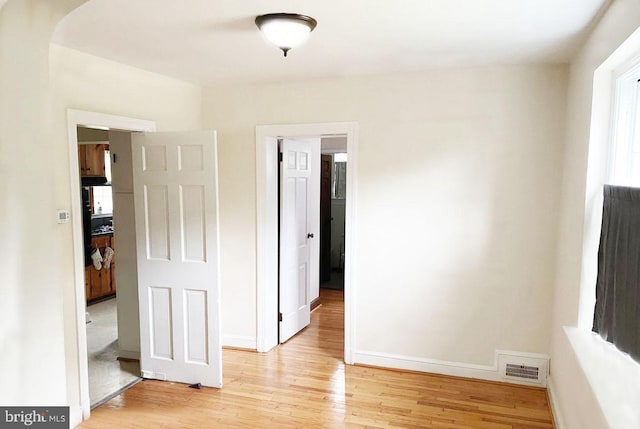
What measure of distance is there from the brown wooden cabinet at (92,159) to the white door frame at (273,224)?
3376 millimetres

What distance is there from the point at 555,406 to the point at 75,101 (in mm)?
3800

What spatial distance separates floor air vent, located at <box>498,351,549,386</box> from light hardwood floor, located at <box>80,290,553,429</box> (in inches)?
3.2

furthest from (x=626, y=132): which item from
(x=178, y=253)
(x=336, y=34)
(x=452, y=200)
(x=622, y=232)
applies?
(x=178, y=253)

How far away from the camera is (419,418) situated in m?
3.03

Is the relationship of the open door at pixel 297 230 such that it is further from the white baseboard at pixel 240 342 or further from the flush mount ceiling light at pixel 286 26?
the flush mount ceiling light at pixel 286 26

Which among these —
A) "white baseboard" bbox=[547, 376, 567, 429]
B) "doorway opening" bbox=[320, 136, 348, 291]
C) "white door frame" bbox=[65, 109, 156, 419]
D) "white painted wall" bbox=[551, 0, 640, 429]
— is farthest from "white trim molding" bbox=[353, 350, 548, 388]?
"doorway opening" bbox=[320, 136, 348, 291]

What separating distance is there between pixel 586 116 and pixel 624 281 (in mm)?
1061

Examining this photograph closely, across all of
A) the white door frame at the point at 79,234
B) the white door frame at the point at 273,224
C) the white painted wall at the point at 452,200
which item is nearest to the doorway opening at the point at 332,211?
the white door frame at the point at 273,224

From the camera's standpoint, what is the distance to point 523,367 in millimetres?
3477

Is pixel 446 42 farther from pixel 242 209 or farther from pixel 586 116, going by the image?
pixel 242 209

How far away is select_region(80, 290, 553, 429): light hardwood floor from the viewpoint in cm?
299

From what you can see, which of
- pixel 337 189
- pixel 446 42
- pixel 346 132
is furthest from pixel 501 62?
pixel 337 189

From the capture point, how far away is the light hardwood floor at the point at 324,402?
299cm

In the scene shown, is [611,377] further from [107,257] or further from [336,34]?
[107,257]
